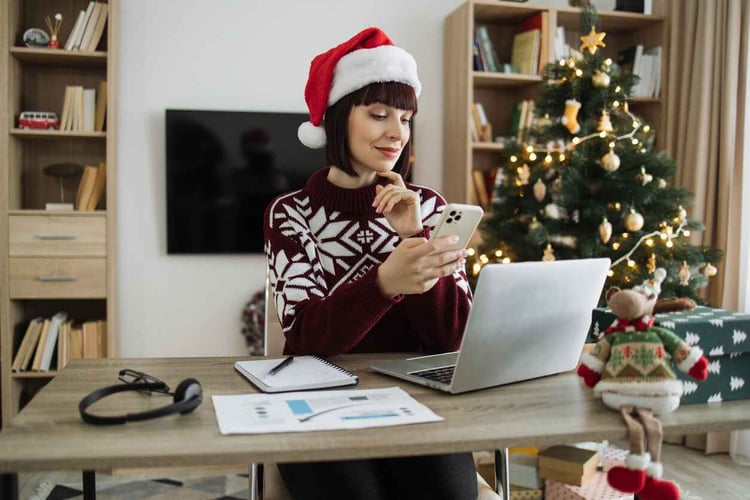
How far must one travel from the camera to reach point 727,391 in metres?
1.03

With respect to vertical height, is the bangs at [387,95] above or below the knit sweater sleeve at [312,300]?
above

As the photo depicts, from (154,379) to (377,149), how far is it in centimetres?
64

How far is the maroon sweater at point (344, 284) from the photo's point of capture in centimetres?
119

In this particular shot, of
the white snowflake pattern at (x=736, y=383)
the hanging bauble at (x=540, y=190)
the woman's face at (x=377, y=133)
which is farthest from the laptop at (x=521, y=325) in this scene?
the hanging bauble at (x=540, y=190)

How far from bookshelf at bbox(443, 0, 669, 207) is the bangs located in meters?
1.87

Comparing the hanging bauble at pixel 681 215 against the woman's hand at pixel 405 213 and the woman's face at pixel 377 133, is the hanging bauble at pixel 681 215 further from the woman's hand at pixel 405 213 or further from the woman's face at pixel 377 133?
the woman's hand at pixel 405 213

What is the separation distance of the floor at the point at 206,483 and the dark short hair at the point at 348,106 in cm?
158

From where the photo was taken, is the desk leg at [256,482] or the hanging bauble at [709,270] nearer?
the desk leg at [256,482]

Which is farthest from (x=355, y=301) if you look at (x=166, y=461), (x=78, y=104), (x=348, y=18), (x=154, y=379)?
(x=348, y=18)

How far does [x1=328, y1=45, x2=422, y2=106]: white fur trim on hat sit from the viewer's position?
1.41 meters

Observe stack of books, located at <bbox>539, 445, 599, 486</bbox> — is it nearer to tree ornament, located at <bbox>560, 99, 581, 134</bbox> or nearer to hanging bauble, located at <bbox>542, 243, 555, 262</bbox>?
hanging bauble, located at <bbox>542, 243, 555, 262</bbox>

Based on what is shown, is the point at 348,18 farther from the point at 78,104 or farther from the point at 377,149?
the point at 377,149

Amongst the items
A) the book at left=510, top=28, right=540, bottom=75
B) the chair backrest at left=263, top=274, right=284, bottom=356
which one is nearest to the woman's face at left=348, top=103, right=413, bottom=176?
the chair backrest at left=263, top=274, right=284, bottom=356

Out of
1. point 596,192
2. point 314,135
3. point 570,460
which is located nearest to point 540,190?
point 596,192
